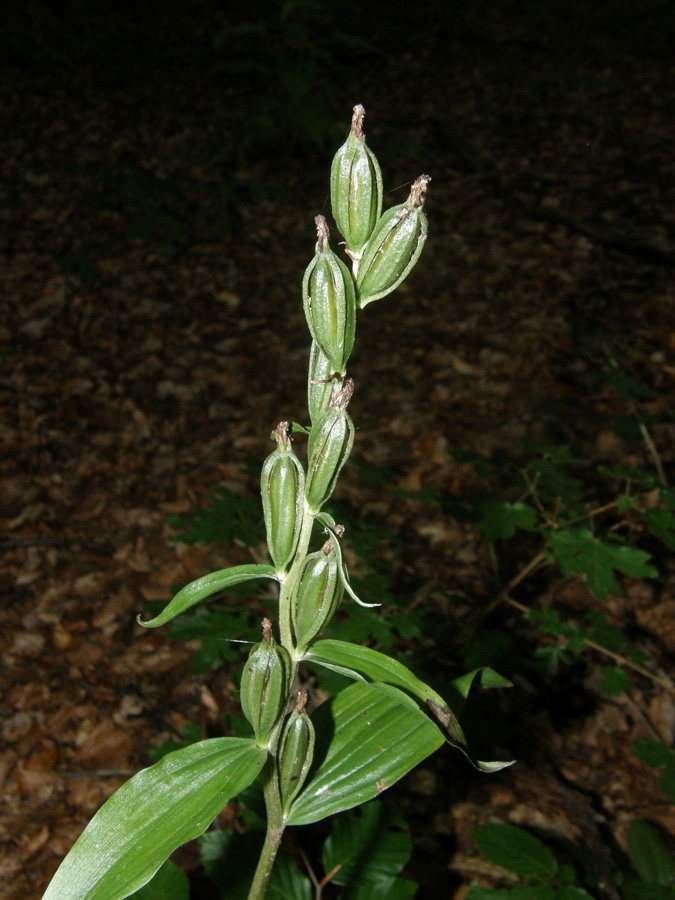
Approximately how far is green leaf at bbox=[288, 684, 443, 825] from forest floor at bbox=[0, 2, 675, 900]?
1.32 metres

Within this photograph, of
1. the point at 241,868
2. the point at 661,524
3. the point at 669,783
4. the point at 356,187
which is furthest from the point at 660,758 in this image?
the point at 356,187

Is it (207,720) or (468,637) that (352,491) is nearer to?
(468,637)

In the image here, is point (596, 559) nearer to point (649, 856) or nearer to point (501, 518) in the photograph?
point (501, 518)

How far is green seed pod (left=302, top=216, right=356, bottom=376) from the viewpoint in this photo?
1.29 meters

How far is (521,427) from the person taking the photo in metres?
4.74

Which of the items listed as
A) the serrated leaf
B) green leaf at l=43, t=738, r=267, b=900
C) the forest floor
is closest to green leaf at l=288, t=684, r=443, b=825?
A: green leaf at l=43, t=738, r=267, b=900

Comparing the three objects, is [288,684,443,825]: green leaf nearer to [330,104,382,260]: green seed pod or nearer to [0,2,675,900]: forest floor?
[330,104,382,260]: green seed pod

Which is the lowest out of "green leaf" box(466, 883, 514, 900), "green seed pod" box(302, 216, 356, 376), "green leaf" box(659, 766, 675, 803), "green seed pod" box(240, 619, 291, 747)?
"green leaf" box(466, 883, 514, 900)

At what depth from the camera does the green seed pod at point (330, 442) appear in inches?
51.6

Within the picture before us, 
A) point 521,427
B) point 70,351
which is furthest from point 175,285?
point 521,427

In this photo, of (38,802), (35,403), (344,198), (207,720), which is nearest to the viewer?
(344,198)

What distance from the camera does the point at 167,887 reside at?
5.96ft

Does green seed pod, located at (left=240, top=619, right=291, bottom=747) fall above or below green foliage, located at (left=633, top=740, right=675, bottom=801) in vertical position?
above

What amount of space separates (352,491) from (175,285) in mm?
2918
